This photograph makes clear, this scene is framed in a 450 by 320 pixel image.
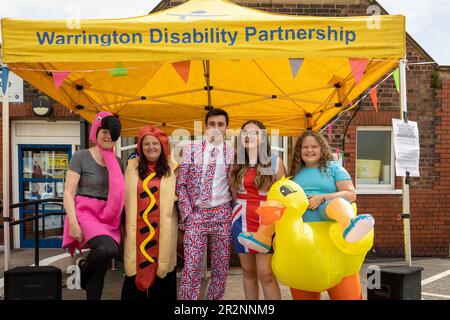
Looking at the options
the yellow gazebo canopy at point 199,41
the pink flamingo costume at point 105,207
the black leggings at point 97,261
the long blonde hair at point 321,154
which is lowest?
the black leggings at point 97,261

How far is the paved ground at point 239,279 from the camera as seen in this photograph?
Answer: 16.8 feet

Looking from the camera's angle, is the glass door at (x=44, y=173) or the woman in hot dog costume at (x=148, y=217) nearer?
the woman in hot dog costume at (x=148, y=217)

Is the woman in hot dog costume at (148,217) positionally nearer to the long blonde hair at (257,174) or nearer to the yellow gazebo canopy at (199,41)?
the long blonde hair at (257,174)

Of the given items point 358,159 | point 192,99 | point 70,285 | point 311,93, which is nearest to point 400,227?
point 358,159

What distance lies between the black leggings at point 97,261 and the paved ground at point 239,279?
5.75 ft

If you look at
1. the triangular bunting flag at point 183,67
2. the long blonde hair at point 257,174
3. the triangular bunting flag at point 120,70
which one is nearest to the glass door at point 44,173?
the triangular bunting flag at point 120,70

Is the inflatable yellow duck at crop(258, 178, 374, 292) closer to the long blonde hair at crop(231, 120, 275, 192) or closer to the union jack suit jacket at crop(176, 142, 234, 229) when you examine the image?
the long blonde hair at crop(231, 120, 275, 192)

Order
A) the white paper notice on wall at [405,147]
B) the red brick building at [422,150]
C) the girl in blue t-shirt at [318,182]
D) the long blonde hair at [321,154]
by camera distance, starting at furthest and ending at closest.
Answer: the red brick building at [422,150] < the white paper notice on wall at [405,147] < the long blonde hair at [321,154] < the girl in blue t-shirt at [318,182]

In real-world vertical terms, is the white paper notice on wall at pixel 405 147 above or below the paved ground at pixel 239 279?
above

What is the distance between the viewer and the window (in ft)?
25.7

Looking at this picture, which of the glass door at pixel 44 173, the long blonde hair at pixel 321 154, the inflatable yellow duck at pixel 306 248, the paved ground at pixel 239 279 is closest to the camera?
the inflatable yellow duck at pixel 306 248

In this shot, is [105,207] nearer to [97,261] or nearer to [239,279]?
[97,261]

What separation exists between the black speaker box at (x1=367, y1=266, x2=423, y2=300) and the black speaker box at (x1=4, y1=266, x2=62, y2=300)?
2.55m

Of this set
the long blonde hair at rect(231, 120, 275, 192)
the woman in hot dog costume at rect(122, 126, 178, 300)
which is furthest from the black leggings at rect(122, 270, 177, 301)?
the long blonde hair at rect(231, 120, 275, 192)
